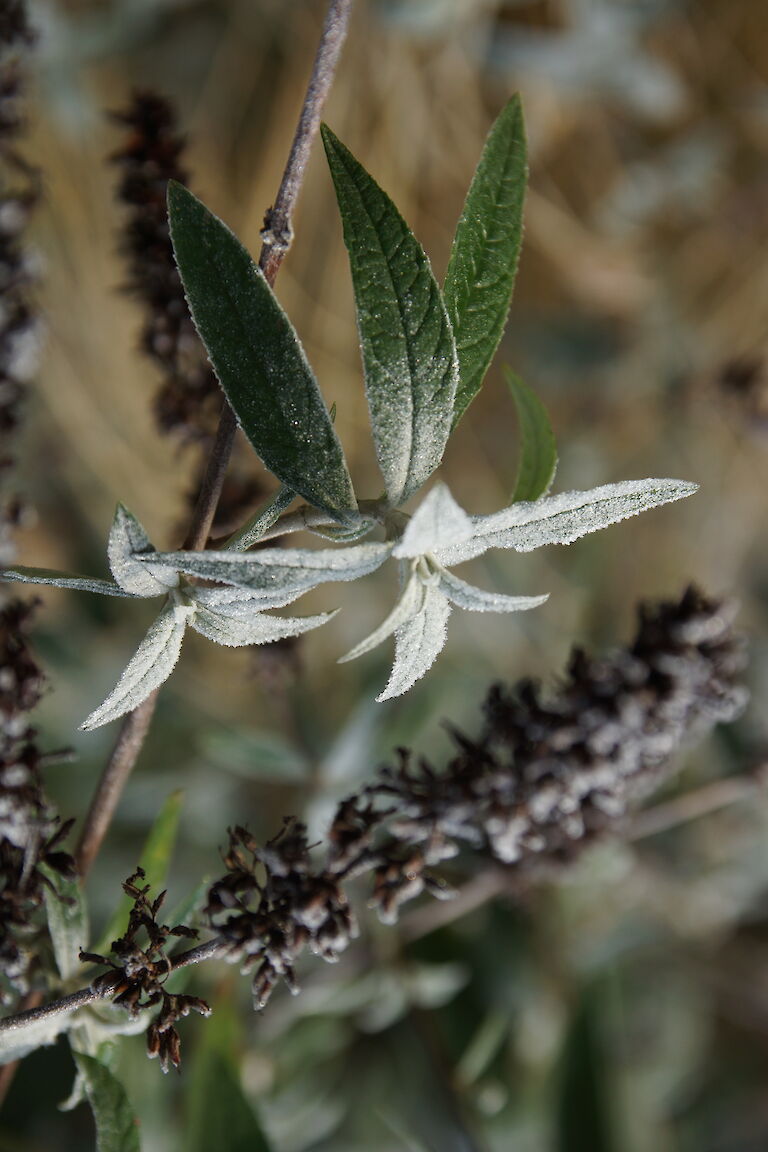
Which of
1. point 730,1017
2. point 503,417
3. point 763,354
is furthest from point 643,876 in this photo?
point 763,354

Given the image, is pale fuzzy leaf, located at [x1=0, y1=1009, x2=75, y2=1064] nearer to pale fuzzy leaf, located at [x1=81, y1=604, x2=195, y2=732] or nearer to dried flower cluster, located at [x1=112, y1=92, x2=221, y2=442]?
pale fuzzy leaf, located at [x1=81, y1=604, x2=195, y2=732]

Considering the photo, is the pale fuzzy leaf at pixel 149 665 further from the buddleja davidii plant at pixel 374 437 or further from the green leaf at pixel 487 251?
the green leaf at pixel 487 251

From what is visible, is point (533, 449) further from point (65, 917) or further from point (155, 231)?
point (65, 917)

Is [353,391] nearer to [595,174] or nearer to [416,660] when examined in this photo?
[595,174]

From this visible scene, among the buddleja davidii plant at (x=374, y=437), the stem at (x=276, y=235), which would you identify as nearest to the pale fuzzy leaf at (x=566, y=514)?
the buddleja davidii plant at (x=374, y=437)

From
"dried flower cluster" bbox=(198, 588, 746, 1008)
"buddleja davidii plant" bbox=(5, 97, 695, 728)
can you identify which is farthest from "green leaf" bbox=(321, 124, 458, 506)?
"dried flower cluster" bbox=(198, 588, 746, 1008)
